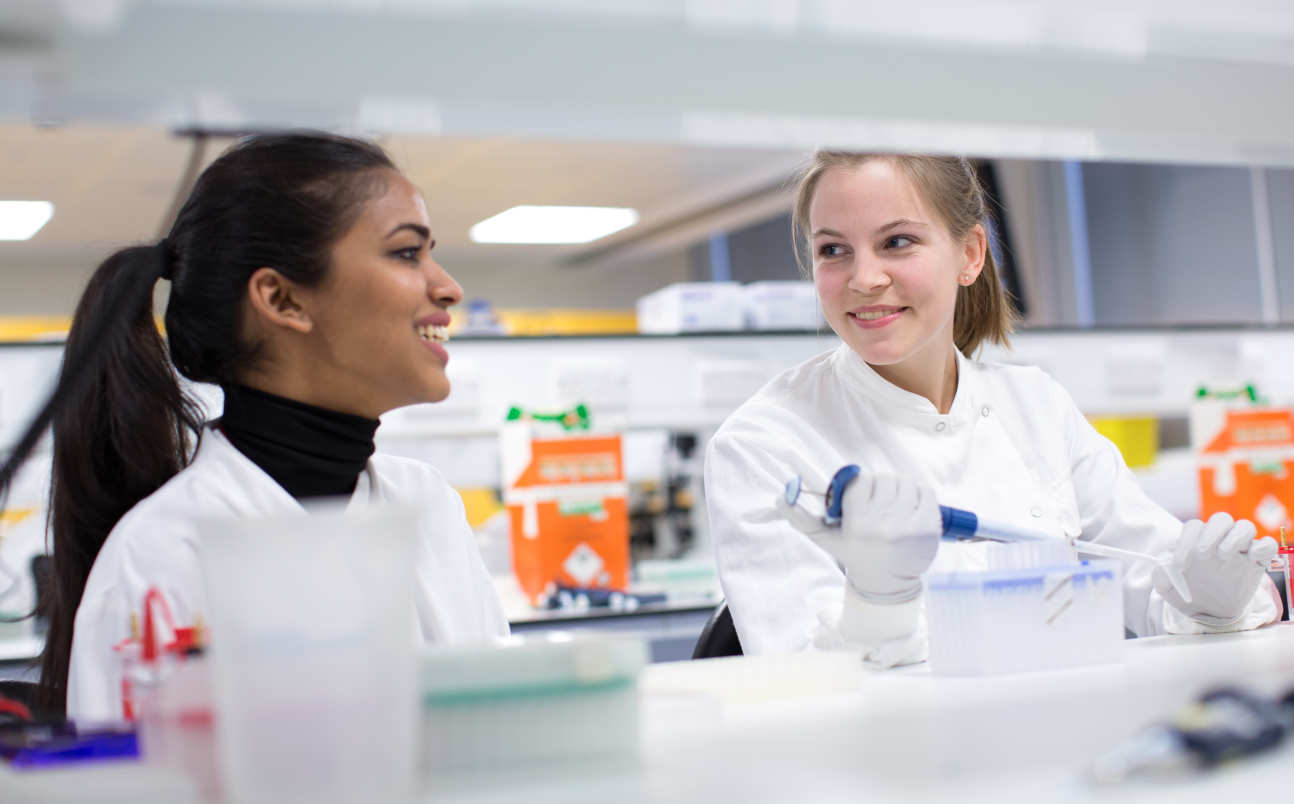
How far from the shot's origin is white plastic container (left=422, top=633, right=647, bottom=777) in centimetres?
67

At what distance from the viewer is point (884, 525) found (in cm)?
106

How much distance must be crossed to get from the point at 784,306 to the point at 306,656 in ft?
9.03

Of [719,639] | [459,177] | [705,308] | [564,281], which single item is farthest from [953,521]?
[564,281]

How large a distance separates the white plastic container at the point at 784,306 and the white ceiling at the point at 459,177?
2.70m

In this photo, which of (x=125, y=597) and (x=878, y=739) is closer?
(x=878, y=739)

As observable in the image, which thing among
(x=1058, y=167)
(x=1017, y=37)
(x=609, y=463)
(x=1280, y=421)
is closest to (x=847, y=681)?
(x=1017, y=37)

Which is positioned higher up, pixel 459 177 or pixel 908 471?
pixel 459 177

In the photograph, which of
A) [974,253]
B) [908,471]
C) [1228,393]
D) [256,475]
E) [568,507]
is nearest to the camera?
[256,475]

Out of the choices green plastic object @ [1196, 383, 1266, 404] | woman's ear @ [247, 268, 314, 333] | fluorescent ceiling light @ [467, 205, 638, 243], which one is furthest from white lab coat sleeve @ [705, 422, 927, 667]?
fluorescent ceiling light @ [467, 205, 638, 243]

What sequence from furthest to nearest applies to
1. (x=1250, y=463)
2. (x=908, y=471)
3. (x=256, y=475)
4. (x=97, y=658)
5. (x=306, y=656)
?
(x=1250, y=463) → (x=908, y=471) → (x=256, y=475) → (x=97, y=658) → (x=306, y=656)

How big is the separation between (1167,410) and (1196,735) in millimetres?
3198

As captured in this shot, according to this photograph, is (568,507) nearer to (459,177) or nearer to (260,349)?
(260,349)

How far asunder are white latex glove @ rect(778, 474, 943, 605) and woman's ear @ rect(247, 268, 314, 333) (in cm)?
57

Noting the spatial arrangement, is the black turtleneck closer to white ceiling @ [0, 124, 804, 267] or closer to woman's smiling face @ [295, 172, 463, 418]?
woman's smiling face @ [295, 172, 463, 418]
